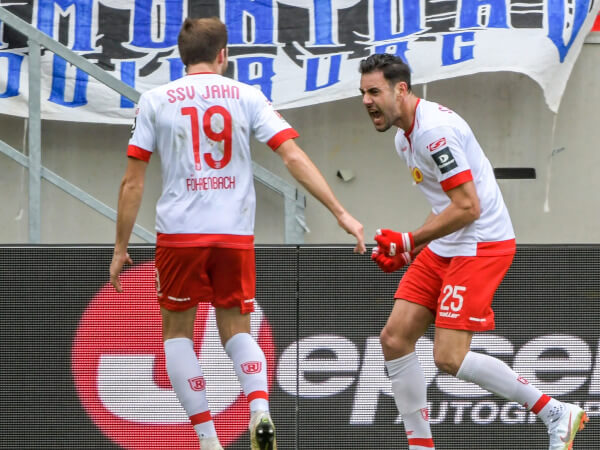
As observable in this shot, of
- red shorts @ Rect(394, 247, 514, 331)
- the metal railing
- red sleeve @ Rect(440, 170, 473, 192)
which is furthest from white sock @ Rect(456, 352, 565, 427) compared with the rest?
the metal railing

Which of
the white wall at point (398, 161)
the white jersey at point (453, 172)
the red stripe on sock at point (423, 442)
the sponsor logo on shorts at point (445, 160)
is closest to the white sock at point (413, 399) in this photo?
the red stripe on sock at point (423, 442)

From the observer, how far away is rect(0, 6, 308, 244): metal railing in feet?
21.0

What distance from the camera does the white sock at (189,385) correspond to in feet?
15.5

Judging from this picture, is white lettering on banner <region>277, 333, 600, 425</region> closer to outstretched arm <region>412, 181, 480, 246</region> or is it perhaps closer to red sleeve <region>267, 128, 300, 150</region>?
outstretched arm <region>412, 181, 480, 246</region>

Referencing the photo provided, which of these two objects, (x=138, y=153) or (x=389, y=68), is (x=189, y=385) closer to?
(x=138, y=153)

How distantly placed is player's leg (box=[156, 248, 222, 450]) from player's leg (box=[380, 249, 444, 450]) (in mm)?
971

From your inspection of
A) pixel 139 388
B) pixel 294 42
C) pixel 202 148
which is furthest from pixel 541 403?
pixel 294 42

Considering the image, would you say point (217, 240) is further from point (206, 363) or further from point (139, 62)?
point (139, 62)

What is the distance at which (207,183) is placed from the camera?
458 centimetres

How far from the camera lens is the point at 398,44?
7328 mm

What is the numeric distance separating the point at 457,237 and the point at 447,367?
0.63 metres

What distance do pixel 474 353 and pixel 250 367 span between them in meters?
1.10

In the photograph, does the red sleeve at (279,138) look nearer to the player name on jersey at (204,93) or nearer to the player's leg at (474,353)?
the player name on jersey at (204,93)

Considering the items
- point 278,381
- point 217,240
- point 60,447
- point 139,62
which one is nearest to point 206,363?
point 278,381
